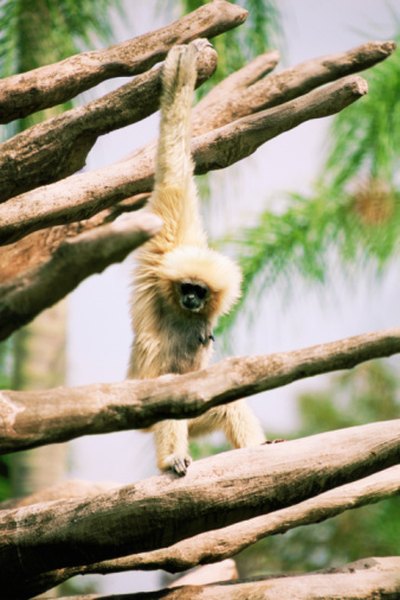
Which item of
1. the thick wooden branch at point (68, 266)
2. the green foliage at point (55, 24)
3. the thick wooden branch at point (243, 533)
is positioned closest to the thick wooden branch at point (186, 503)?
the thick wooden branch at point (243, 533)

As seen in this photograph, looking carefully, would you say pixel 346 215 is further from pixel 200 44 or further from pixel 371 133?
pixel 200 44

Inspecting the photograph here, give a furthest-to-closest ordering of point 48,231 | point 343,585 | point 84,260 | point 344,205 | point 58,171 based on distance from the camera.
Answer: point 344,205 < point 48,231 < point 58,171 < point 343,585 < point 84,260

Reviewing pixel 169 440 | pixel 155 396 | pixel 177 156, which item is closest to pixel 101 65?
pixel 177 156

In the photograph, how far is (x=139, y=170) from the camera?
5.46 m

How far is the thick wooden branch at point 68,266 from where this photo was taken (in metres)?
2.70

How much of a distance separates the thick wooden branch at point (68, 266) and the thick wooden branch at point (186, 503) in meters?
1.47

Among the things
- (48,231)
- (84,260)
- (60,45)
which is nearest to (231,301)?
(48,231)

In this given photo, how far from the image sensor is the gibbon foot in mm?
4292

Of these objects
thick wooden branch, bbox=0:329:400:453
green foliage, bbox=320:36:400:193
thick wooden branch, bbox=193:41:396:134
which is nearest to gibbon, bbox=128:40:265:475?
thick wooden branch, bbox=193:41:396:134

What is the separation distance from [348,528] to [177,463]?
Answer: 11694mm

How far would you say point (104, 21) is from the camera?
1191 centimetres

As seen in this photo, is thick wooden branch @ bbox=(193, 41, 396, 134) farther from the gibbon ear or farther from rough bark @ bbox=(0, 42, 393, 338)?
the gibbon ear

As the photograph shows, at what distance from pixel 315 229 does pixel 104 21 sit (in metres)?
4.35

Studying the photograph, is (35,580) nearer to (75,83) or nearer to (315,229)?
(75,83)
